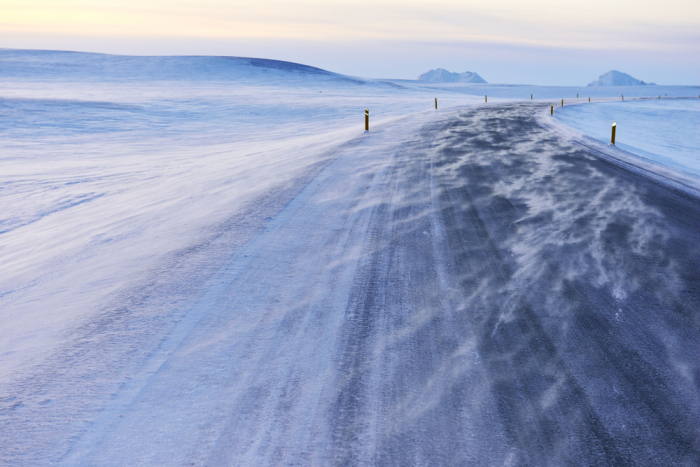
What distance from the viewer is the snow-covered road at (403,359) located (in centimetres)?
258

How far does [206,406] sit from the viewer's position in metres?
2.83

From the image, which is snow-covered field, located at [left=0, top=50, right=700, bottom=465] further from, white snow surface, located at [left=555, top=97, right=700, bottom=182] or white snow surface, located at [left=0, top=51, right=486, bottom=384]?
white snow surface, located at [left=555, top=97, right=700, bottom=182]

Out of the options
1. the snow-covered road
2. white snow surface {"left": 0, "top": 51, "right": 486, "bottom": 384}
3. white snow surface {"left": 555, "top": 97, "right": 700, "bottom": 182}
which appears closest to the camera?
the snow-covered road

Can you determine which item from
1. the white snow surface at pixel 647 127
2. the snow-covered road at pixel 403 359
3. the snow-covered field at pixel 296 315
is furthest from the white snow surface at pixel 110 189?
the white snow surface at pixel 647 127

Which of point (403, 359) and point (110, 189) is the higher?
point (110, 189)

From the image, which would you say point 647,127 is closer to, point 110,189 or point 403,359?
point 110,189

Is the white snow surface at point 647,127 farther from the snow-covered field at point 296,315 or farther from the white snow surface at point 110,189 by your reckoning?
the white snow surface at point 110,189

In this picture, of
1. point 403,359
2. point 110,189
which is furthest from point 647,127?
point 403,359

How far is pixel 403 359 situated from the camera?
130 inches

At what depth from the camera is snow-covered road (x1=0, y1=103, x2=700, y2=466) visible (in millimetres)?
2578

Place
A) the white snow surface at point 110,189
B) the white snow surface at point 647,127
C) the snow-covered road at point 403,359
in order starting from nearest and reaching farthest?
the snow-covered road at point 403,359 < the white snow surface at point 110,189 < the white snow surface at point 647,127

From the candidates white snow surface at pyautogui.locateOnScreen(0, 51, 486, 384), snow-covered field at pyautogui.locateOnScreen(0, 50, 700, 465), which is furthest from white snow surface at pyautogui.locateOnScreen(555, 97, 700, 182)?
white snow surface at pyautogui.locateOnScreen(0, 51, 486, 384)

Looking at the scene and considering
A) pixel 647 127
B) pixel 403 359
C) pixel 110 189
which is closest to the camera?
pixel 403 359

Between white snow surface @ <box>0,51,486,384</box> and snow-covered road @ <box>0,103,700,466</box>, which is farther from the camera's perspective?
white snow surface @ <box>0,51,486,384</box>
